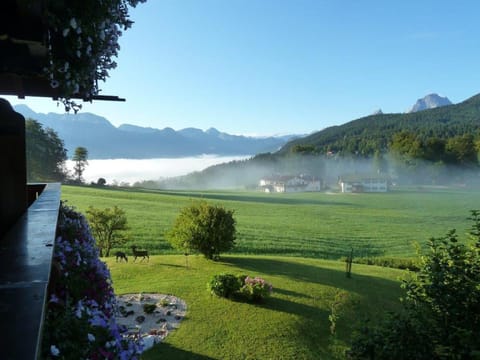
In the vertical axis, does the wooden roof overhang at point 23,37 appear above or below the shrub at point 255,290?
above

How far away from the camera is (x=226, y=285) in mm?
10312

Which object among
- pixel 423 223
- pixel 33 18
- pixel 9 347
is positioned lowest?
pixel 423 223

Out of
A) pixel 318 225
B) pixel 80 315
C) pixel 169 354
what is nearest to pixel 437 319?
pixel 169 354

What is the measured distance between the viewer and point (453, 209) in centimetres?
5247

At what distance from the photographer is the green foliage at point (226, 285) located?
10312mm

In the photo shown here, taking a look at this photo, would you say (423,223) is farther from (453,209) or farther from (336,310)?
(336,310)

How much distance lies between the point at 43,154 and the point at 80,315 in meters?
65.8

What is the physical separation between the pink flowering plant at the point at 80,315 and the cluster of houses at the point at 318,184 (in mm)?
87493

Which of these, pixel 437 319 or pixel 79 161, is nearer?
pixel 437 319

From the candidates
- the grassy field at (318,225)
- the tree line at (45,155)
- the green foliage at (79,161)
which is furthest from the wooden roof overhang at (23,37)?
the green foliage at (79,161)

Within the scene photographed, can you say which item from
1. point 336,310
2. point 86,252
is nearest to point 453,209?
point 336,310

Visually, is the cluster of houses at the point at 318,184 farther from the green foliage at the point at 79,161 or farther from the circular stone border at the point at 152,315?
the circular stone border at the point at 152,315

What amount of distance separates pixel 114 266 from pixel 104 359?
13.3 meters

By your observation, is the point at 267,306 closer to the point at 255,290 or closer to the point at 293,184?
the point at 255,290
